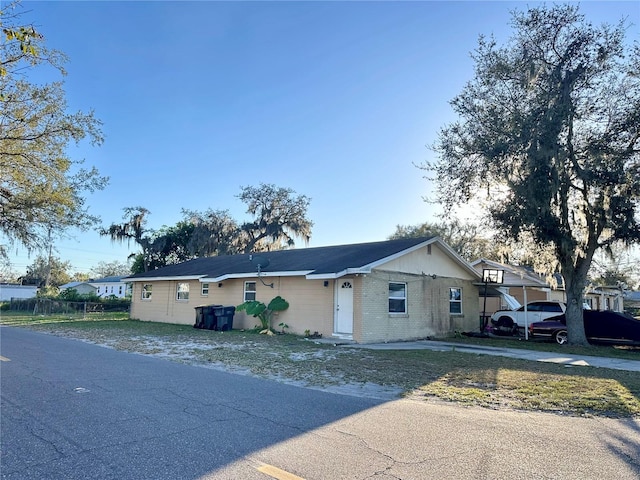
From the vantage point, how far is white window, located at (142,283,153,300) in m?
26.5

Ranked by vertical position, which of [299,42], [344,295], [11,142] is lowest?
[344,295]

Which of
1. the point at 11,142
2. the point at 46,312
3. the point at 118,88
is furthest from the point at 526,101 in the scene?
the point at 46,312

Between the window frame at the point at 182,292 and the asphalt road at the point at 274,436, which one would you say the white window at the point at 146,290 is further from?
the asphalt road at the point at 274,436

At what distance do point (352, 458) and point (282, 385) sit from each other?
3.71m

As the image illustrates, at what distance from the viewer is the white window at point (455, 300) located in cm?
1967

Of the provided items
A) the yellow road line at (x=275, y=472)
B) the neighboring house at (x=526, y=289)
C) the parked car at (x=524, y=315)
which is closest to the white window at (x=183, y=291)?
the neighboring house at (x=526, y=289)

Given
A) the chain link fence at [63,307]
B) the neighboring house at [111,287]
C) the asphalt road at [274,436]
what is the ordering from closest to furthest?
the asphalt road at [274,436] < the chain link fence at [63,307] < the neighboring house at [111,287]

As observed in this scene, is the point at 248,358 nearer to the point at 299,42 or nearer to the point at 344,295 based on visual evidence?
the point at 344,295

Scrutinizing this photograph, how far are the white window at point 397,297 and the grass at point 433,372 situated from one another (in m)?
3.43

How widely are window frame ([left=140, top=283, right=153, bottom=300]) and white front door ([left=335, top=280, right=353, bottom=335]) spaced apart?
49.0 ft

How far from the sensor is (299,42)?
13625 mm

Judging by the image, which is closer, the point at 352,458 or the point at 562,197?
the point at 352,458

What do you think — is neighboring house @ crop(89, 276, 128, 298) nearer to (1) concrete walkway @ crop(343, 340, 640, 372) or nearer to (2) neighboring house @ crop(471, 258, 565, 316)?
(2) neighboring house @ crop(471, 258, 565, 316)

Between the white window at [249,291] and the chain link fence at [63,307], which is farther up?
the white window at [249,291]
